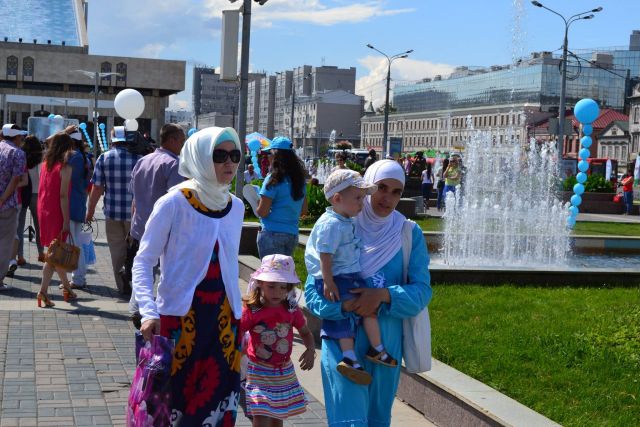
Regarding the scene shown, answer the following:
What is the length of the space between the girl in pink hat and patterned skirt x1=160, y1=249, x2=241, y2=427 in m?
0.58

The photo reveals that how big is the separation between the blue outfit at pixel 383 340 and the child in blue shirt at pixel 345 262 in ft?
0.16

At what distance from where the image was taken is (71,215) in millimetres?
9758

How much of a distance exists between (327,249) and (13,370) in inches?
137

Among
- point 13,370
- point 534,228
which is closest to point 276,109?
point 534,228

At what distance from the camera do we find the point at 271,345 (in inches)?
178

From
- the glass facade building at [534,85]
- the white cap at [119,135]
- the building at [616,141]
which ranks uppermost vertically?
the glass facade building at [534,85]

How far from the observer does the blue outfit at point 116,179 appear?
31.9ft

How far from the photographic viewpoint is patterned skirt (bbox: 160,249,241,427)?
12.4 ft

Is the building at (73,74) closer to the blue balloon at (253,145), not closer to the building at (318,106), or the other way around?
the building at (318,106)

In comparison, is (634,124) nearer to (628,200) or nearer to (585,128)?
(628,200)

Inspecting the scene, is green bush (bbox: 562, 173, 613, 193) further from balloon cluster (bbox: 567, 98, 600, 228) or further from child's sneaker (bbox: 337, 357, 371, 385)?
child's sneaker (bbox: 337, 357, 371, 385)

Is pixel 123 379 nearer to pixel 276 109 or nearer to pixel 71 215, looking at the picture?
pixel 71 215

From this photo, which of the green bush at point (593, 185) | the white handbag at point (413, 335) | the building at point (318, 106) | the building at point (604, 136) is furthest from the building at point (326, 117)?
the white handbag at point (413, 335)

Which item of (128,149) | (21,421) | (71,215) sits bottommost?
(21,421)
